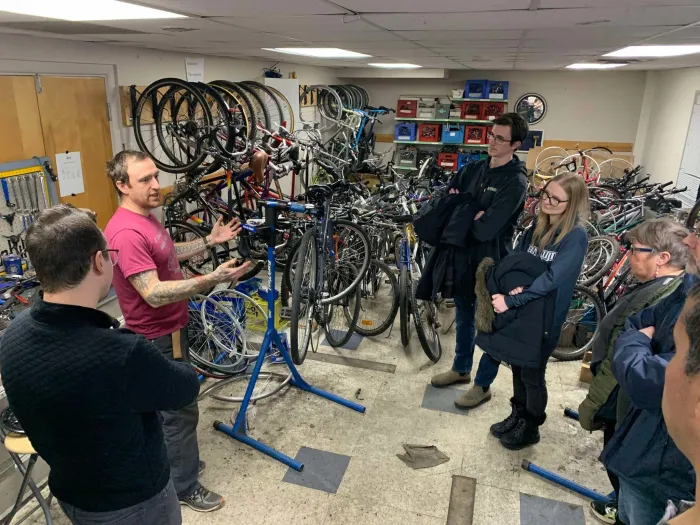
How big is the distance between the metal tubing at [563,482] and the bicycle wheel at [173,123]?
3039 mm

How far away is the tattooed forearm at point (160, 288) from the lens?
1751mm

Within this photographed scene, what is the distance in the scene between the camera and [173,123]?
12.6 feet

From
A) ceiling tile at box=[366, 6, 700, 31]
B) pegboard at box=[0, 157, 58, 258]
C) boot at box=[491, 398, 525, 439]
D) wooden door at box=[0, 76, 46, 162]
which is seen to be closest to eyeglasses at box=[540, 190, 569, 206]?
ceiling tile at box=[366, 6, 700, 31]

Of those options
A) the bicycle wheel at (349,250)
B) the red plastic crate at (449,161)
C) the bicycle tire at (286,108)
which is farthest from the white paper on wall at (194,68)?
the red plastic crate at (449,161)

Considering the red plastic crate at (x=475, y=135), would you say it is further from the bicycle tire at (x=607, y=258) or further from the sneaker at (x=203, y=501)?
the sneaker at (x=203, y=501)

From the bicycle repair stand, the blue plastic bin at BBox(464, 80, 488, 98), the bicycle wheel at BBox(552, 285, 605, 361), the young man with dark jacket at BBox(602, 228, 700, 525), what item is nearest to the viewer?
the young man with dark jacket at BBox(602, 228, 700, 525)

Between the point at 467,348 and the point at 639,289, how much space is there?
4.61 ft

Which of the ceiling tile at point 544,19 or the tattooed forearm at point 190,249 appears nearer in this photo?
the ceiling tile at point 544,19

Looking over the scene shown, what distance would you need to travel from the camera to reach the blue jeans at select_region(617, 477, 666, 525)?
1.41 metres

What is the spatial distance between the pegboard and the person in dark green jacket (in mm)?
2987

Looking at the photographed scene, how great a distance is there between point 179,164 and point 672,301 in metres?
3.44

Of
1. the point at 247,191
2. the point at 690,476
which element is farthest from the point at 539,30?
the point at 247,191

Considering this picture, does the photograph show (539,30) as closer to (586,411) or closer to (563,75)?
(586,411)

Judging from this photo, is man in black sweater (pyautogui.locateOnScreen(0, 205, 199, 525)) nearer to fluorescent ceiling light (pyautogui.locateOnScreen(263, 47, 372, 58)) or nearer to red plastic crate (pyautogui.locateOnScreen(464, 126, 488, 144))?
fluorescent ceiling light (pyautogui.locateOnScreen(263, 47, 372, 58))
